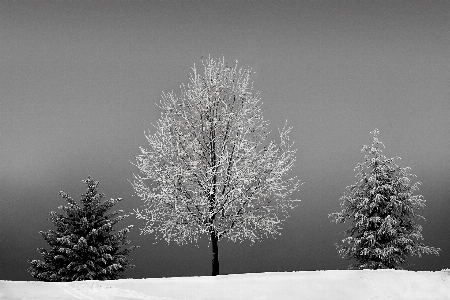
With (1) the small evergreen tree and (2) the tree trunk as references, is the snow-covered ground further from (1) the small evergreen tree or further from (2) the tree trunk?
(1) the small evergreen tree

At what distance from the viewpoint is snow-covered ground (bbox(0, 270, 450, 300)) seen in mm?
14891

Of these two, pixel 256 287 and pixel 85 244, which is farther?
pixel 85 244

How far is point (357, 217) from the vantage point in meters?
28.1

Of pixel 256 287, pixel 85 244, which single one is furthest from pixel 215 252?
pixel 85 244

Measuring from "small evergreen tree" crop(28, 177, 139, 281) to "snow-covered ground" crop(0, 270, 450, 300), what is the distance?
445 inches

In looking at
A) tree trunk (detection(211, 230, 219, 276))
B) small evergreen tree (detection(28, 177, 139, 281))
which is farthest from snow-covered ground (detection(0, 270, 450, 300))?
small evergreen tree (detection(28, 177, 139, 281))

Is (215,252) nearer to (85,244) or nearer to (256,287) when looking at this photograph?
(256,287)

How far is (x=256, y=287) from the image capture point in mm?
15258

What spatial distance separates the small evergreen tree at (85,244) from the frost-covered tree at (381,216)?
11.8 meters

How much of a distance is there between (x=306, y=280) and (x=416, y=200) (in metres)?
14.2

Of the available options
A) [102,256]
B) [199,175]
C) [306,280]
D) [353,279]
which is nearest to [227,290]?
[306,280]

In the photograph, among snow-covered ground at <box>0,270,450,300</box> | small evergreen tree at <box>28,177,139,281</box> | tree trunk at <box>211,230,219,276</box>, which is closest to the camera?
snow-covered ground at <box>0,270,450,300</box>

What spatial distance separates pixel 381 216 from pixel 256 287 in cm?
1477

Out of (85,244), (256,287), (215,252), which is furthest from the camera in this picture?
(85,244)
